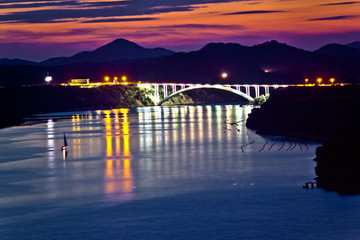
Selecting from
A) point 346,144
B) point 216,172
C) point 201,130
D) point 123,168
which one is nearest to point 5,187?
point 123,168

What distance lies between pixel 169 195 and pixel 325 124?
32.7 meters

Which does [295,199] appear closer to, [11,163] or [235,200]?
[235,200]

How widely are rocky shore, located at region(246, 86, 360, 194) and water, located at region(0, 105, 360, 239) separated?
5.36ft

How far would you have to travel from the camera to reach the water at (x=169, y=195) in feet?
94.6

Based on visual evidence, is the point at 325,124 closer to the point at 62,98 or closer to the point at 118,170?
the point at 118,170

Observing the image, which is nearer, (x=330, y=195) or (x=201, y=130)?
(x=330, y=195)

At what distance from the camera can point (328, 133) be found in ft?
204

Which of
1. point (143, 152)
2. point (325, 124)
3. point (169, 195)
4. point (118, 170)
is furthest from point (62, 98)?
point (169, 195)

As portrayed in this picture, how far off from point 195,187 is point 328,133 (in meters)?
27.2

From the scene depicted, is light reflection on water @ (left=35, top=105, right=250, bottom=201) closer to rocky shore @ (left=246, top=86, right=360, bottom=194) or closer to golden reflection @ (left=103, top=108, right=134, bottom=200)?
golden reflection @ (left=103, top=108, right=134, bottom=200)

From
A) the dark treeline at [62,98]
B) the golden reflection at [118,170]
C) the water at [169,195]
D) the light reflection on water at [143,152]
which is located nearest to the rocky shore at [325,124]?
the water at [169,195]

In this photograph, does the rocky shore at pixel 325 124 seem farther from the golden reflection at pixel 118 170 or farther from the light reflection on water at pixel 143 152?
the golden reflection at pixel 118 170

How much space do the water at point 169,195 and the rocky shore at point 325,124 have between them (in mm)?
1632

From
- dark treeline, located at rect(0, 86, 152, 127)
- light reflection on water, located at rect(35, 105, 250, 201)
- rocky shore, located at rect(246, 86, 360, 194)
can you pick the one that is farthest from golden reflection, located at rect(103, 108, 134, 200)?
dark treeline, located at rect(0, 86, 152, 127)
